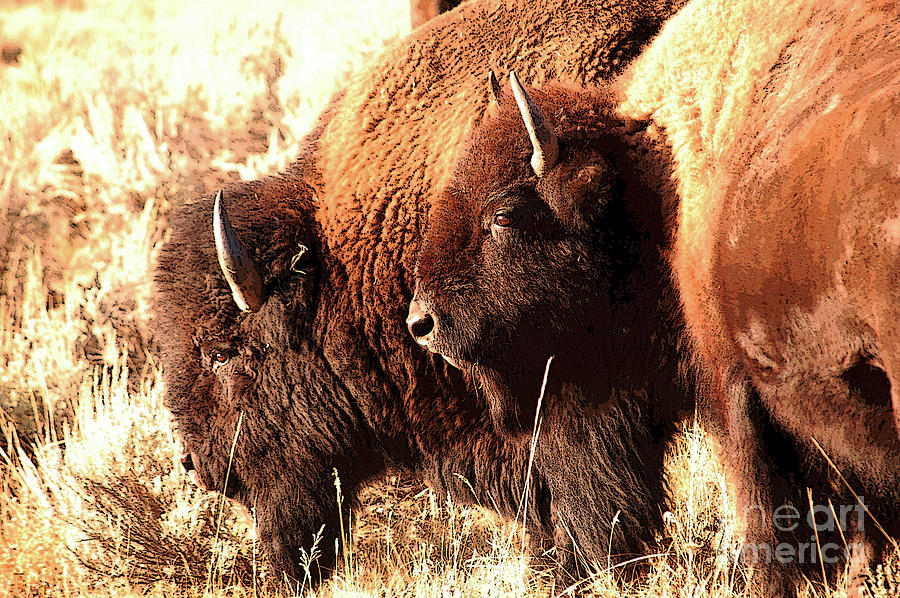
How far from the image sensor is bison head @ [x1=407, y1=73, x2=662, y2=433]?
3.16 m

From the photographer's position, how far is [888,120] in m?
2.18

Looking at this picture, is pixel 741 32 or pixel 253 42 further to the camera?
pixel 253 42

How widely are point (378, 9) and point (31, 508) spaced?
5314mm

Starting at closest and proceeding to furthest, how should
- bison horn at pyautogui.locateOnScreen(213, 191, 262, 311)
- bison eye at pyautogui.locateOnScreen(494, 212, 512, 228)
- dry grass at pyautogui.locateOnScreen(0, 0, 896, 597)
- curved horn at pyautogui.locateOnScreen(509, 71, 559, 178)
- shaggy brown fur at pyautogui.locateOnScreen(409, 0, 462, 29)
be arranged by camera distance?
curved horn at pyautogui.locateOnScreen(509, 71, 559, 178) → bison eye at pyautogui.locateOnScreen(494, 212, 512, 228) → bison horn at pyautogui.locateOnScreen(213, 191, 262, 311) → dry grass at pyautogui.locateOnScreen(0, 0, 896, 597) → shaggy brown fur at pyautogui.locateOnScreen(409, 0, 462, 29)

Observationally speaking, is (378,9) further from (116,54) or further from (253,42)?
(116,54)

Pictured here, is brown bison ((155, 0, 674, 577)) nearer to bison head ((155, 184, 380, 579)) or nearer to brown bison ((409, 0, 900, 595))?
bison head ((155, 184, 380, 579))

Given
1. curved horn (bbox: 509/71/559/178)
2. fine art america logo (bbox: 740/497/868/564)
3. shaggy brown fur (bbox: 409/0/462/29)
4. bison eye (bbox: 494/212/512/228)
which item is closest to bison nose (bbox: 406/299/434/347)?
bison eye (bbox: 494/212/512/228)

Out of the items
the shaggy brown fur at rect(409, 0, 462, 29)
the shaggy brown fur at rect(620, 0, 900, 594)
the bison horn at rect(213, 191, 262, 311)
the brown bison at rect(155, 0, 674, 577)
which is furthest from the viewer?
the shaggy brown fur at rect(409, 0, 462, 29)

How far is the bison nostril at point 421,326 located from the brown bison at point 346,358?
2.01 feet

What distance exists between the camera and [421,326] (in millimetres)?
3209

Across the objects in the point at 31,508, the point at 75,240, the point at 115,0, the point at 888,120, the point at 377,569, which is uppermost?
the point at 115,0

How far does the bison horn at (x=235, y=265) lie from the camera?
144 inches

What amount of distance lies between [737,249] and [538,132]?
0.74 m

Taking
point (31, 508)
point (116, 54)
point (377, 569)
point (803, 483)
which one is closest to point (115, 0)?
point (116, 54)
